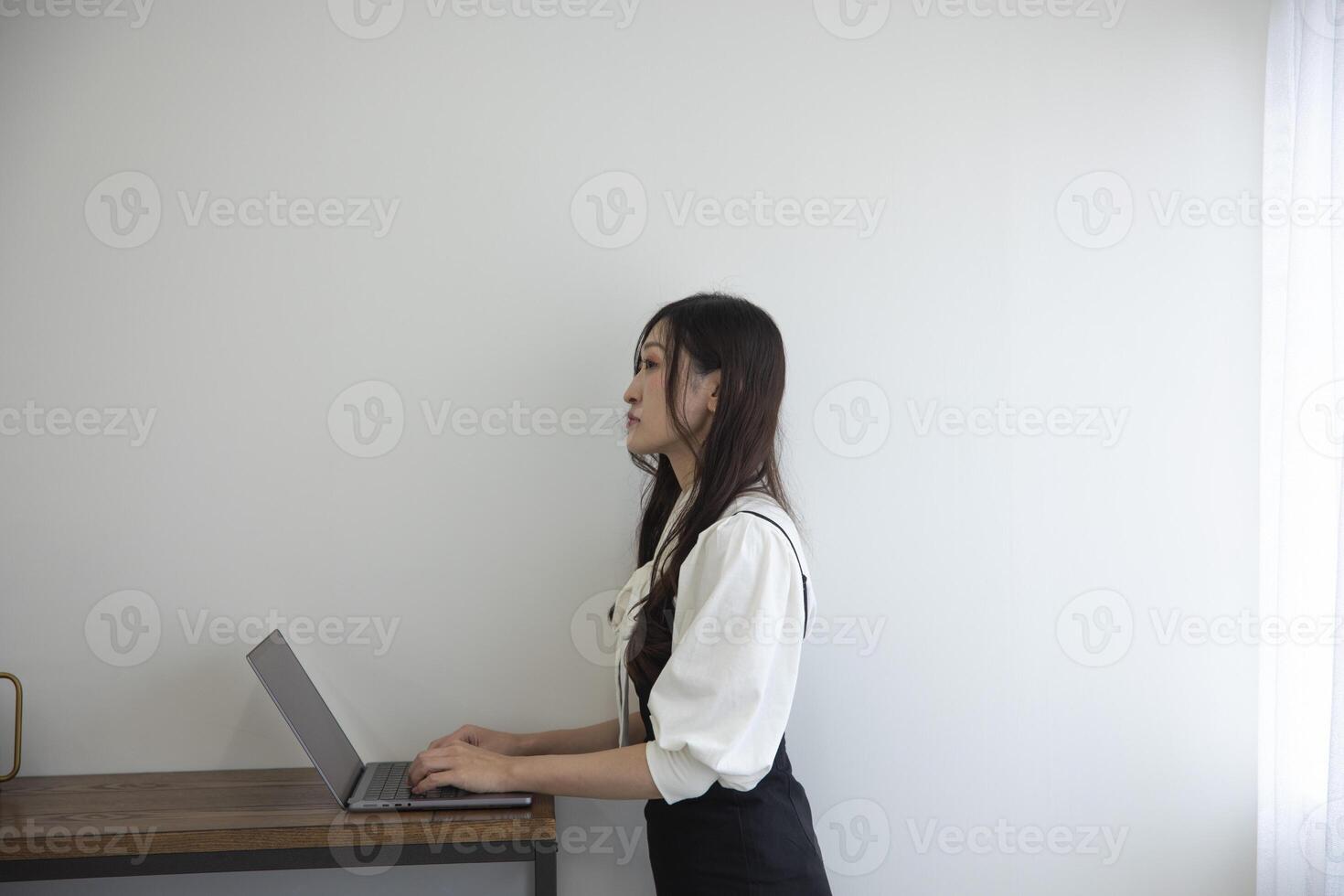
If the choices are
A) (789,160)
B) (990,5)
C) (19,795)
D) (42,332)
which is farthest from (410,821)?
(990,5)

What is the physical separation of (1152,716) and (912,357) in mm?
860

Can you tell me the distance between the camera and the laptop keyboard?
1.54 meters

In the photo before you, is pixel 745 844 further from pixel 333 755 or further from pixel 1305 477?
pixel 1305 477

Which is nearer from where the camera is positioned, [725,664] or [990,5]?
[725,664]

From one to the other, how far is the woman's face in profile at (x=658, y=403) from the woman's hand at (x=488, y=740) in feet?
1.86

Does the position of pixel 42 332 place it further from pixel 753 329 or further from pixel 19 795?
pixel 753 329

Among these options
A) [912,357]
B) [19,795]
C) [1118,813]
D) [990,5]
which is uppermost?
[990,5]

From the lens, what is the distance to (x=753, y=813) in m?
1.42
